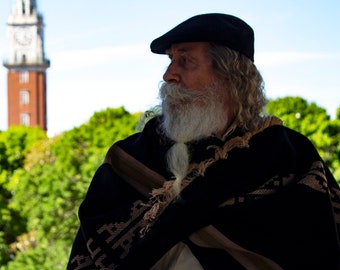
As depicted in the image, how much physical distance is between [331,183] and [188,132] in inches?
22.3

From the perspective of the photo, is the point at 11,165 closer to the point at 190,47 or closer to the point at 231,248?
the point at 190,47

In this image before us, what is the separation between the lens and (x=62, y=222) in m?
18.2

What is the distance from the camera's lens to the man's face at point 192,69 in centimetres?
346

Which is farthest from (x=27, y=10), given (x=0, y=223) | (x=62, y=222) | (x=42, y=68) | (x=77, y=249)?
(x=77, y=249)

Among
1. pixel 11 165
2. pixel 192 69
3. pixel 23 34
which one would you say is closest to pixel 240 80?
pixel 192 69

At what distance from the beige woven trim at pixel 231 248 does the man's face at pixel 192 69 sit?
54 cm

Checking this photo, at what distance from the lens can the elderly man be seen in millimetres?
3314

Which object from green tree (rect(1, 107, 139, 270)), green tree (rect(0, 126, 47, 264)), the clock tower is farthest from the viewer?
the clock tower

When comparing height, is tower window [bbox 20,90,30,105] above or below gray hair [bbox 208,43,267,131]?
below

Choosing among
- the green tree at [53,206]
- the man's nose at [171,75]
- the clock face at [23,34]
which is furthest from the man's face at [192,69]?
the clock face at [23,34]

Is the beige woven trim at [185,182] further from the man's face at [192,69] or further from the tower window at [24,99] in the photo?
the tower window at [24,99]

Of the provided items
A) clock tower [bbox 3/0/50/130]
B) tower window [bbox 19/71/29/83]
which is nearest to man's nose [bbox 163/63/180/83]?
clock tower [bbox 3/0/50/130]

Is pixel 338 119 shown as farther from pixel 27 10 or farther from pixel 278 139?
pixel 27 10

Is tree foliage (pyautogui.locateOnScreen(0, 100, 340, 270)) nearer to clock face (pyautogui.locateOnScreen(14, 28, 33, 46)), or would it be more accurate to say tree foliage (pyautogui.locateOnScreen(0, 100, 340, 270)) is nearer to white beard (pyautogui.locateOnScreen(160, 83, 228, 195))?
white beard (pyautogui.locateOnScreen(160, 83, 228, 195))
